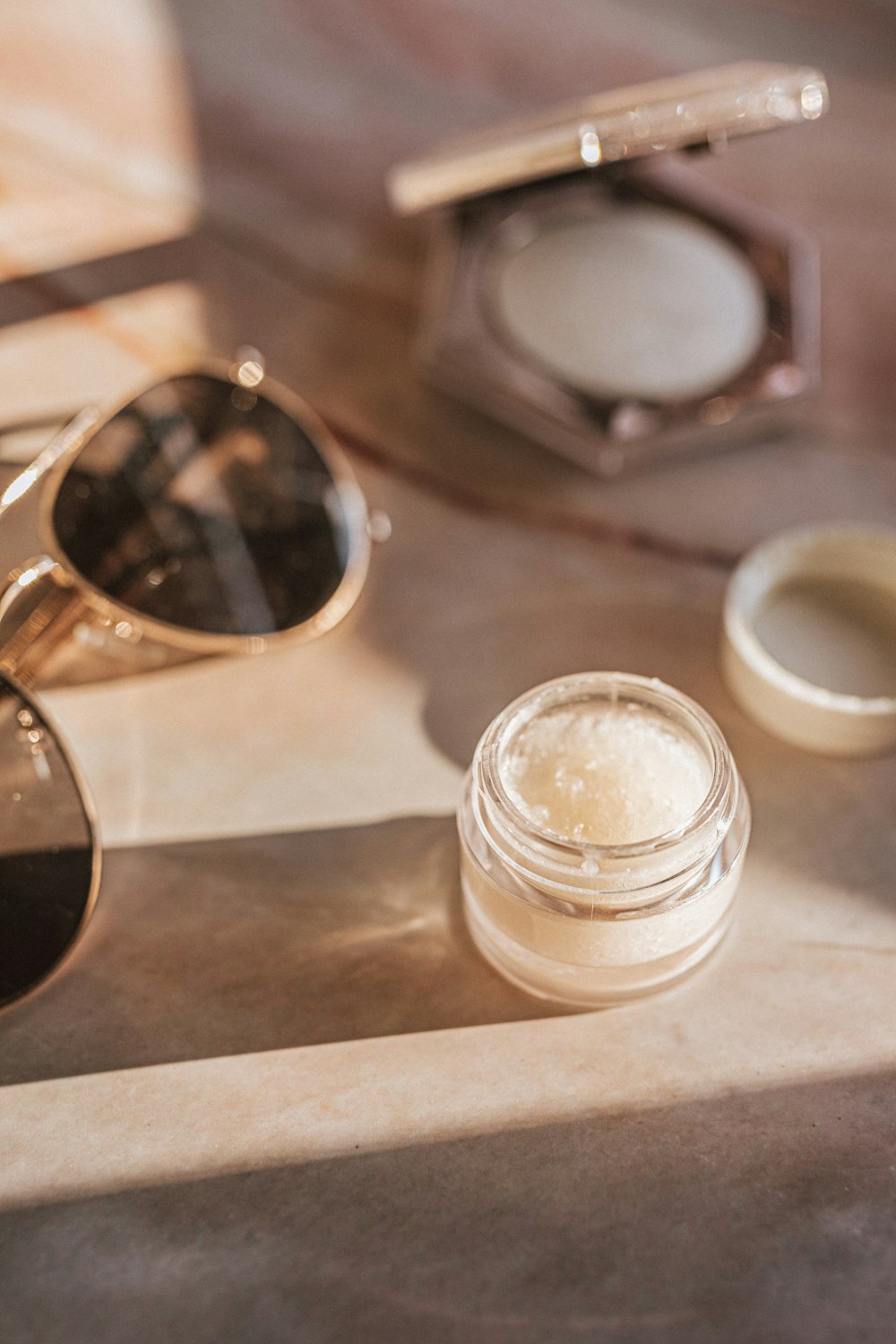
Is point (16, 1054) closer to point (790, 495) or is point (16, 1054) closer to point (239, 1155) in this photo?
point (239, 1155)

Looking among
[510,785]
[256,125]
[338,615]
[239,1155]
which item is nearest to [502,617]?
[338,615]

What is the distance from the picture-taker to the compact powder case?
0.65 meters

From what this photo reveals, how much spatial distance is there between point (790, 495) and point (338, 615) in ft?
0.89

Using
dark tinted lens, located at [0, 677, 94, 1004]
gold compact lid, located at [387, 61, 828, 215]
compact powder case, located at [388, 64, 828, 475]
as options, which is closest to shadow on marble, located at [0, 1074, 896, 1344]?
dark tinted lens, located at [0, 677, 94, 1004]

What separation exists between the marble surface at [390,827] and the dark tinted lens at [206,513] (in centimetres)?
3

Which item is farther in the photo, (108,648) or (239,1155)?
(108,648)

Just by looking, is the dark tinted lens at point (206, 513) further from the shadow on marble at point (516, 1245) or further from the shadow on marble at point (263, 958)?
the shadow on marble at point (516, 1245)

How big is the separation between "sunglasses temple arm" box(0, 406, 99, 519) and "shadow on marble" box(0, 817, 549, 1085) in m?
0.18

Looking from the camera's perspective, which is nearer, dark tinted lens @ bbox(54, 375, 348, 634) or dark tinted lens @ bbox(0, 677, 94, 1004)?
dark tinted lens @ bbox(0, 677, 94, 1004)

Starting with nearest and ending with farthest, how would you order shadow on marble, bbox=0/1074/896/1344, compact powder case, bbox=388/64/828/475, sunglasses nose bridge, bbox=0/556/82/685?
shadow on marble, bbox=0/1074/896/1344
sunglasses nose bridge, bbox=0/556/82/685
compact powder case, bbox=388/64/828/475

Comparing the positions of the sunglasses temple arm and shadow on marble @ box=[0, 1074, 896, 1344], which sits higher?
the sunglasses temple arm

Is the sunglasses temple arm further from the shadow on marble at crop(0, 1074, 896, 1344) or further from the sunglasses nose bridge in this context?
the shadow on marble at crop(0, 1074, 896, 1344)

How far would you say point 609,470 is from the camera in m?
0.66

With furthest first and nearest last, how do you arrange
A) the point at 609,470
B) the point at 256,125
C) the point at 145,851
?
the point at 256,125
the point at 609,470
the point at 145,851
